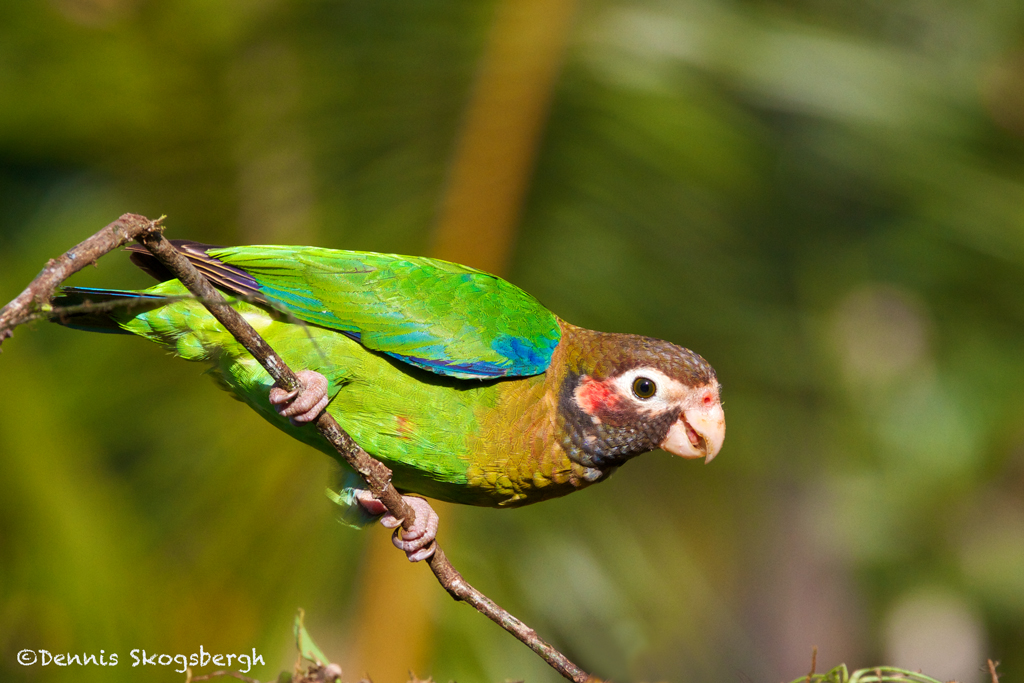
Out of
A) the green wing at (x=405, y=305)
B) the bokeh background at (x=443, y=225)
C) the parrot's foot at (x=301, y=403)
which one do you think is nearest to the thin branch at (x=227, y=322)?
the parrot's foot at (x=301, y=403)

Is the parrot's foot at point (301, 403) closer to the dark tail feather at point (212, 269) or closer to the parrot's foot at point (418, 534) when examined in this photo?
the dark tail feather at point (212, 269)

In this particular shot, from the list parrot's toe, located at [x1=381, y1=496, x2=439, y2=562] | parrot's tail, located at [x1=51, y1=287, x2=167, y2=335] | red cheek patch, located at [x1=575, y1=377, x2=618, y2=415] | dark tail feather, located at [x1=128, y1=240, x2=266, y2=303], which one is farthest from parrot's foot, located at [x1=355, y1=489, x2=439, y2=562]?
parrot's tail, located at [x1=51, y1=287, x2=167, y2=335]

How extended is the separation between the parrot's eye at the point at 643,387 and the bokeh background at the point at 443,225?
1.35 m

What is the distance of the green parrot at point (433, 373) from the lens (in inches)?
117

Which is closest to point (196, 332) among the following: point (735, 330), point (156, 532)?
point (156, 532)

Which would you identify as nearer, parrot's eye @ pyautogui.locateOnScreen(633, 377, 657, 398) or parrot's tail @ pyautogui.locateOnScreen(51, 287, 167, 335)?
parrot's tail @ pyautogui.locateOnScreen(51, 287, 167, 335)

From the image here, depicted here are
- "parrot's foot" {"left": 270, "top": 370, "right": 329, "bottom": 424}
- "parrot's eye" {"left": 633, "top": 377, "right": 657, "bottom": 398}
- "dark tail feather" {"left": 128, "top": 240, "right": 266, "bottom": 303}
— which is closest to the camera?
"parrot's foot" {"left": 270, "top": 370, "right": 329, "bottom": 424}

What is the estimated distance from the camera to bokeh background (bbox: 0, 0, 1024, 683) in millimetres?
3961

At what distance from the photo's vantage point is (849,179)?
6098 mm

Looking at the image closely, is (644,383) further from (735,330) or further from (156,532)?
(156,532)

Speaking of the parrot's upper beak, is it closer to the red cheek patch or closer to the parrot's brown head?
the parrot's brown head

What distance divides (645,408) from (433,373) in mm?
855

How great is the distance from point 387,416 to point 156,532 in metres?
1.87

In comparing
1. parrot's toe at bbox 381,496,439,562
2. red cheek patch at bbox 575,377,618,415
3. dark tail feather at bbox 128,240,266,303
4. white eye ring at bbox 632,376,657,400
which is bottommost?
parrot's toe at bbox 381,496,439,562
